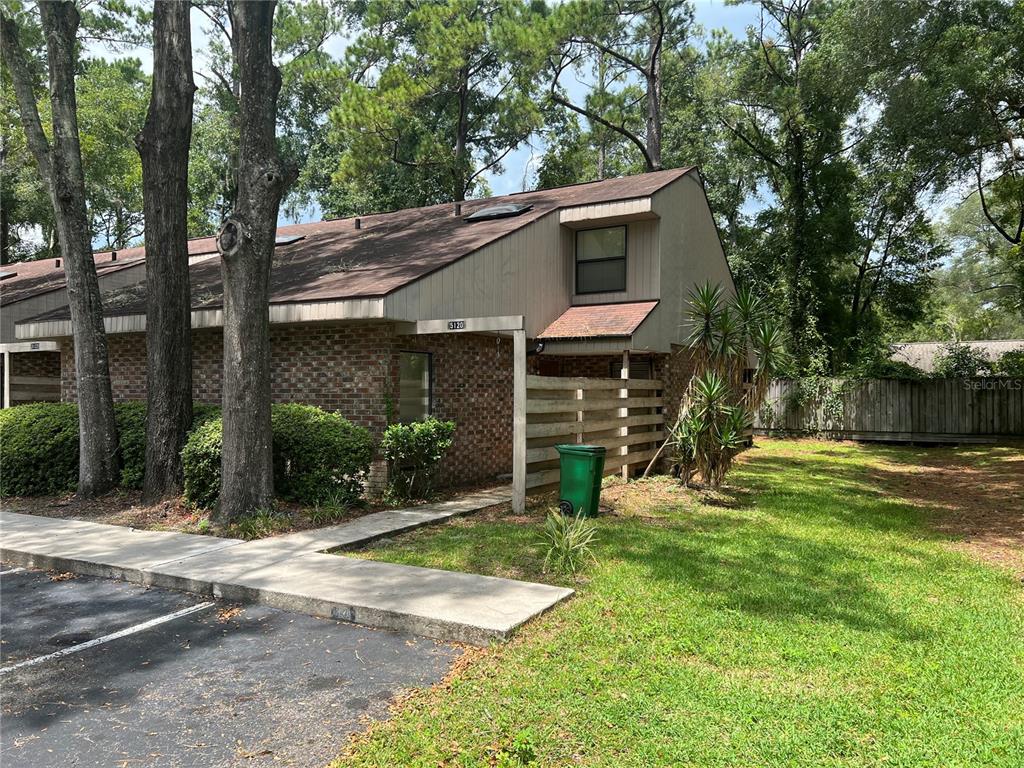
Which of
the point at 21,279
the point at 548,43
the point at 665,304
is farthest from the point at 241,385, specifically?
the point at 548,43

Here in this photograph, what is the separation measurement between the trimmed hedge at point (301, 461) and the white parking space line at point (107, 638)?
10.7 feet

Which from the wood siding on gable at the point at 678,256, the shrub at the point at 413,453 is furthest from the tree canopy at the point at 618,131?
the shrub at the point at 413,453

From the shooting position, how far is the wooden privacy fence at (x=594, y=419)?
382 inches

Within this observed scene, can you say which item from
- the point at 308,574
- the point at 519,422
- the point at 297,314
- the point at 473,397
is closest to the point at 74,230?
the point at 297,314

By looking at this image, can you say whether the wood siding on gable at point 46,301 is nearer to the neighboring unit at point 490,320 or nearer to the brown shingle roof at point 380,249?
the brown shingle roof at point 380,249

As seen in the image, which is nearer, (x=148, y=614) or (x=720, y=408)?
(x=148, y=614)

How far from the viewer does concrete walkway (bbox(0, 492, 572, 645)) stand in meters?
5.05

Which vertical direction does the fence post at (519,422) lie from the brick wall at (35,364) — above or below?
below

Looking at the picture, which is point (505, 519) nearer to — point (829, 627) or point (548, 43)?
point (829, 627)

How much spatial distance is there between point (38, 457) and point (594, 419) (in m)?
8.57

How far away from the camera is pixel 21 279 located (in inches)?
795

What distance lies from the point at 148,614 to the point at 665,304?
434 inches

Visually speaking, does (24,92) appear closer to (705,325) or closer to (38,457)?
(38,457)

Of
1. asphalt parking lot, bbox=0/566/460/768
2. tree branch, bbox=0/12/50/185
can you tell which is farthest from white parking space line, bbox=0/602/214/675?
tree branch, bbox=0/12/50/185
